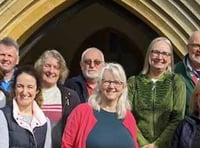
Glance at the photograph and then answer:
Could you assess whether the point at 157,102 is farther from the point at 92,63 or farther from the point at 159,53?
the point at 92,63

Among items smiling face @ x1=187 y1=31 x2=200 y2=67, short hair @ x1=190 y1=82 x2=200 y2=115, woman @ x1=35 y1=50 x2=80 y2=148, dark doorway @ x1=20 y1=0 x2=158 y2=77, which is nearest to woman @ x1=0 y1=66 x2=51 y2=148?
woman @ x1=35 y1=50 x2=80 y2=148

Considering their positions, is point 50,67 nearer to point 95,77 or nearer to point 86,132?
point 95,77

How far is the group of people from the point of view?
431 cm

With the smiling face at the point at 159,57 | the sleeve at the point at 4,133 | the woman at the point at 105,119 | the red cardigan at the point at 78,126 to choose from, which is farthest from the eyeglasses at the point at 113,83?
the sleeve at the point at 4,133

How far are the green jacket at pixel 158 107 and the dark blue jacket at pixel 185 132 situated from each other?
32 cm

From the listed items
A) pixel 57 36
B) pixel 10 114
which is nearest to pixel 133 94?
pixel 10 114

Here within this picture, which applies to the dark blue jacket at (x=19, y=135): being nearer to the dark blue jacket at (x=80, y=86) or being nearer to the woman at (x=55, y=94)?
the woman at (x=55, y=94)

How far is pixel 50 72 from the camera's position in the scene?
4.82 meters

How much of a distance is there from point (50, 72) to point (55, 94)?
0.50 ft

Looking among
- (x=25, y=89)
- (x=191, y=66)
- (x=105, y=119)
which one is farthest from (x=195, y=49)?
(x=25, y=89)

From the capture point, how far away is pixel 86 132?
4324 millimetres

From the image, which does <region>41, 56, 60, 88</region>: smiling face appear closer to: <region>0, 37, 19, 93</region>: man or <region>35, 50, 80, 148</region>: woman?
<region>35, 50, 80, 148</region>: woman

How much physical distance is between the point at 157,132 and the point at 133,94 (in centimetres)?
29

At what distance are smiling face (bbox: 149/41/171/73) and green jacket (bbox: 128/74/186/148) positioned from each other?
0.09 meters
